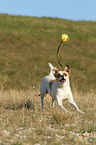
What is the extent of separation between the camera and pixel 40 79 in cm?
1764

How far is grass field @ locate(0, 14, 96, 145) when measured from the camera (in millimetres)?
4779

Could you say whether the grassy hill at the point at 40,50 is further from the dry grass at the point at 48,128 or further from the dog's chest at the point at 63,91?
the dry grass at the point at 48,128

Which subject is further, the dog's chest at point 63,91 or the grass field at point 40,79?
the dog's chest at point 63,91

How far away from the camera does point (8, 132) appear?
466cm

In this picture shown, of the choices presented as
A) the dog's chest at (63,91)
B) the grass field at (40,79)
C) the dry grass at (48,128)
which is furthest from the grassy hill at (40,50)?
the dry grass at (48,128)

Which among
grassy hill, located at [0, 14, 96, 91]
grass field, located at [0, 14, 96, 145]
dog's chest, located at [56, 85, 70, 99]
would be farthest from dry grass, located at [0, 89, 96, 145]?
grassy hill, located at [0, 14, 96, 91]

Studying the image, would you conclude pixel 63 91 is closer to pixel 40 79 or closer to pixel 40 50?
pixel 40 79

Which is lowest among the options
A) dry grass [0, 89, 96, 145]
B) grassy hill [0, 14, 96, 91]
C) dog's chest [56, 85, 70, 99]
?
dry grass [0, 89, 96, 145]

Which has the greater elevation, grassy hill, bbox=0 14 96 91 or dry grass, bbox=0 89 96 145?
grassy hill, bbox=0 14 96 91

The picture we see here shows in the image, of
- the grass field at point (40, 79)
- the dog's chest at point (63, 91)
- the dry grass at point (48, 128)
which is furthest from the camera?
the dog's chest at point (63, 91)

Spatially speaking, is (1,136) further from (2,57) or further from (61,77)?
(2,57)

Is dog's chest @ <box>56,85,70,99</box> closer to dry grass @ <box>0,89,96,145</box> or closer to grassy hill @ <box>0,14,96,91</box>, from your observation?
dry grass @ <box>0,89,96,145</box>

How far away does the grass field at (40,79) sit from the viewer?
4.78m

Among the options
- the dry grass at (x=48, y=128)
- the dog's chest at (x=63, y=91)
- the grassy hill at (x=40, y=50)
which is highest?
the grassy hill at (x=40, y=50)
